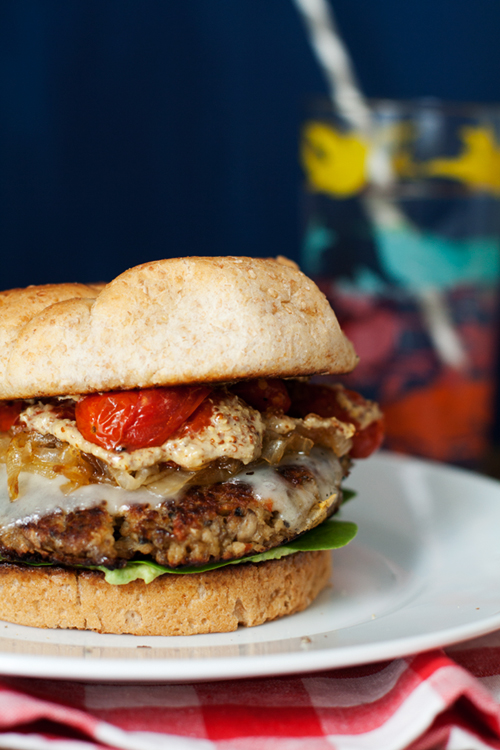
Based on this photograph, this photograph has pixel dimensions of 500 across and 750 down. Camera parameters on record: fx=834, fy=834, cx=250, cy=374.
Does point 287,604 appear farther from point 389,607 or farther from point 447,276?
point 447,276

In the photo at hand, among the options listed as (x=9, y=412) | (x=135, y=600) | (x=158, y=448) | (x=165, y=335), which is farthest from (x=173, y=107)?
(x=135, y=600)

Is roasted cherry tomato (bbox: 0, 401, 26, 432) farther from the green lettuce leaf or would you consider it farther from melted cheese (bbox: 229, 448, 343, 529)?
melted cheese (bbox: 229, 448, 343, 529)

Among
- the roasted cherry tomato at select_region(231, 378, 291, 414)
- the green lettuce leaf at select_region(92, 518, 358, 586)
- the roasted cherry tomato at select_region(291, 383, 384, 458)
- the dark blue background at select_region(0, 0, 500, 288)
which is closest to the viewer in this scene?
the green lettuce leaf at select_region(92, 518, 358, 586)

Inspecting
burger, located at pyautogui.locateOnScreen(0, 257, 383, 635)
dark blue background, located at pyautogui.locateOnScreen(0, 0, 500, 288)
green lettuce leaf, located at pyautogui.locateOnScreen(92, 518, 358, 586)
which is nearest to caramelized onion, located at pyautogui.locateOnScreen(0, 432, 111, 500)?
burger, located at pyautogui.locateOnScreen(0, 257, 383, 635)

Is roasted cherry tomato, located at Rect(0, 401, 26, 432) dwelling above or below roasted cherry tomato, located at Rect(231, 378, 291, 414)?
below

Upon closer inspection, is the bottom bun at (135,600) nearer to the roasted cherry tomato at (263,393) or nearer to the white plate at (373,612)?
the white plate at (373,612)

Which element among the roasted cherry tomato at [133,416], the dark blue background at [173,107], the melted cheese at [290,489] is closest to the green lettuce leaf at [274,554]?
the melted cheese at [290,489]

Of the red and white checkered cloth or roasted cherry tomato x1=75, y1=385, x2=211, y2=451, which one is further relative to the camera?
roasted cherry tomato x1=75, y1=385, x2=211, y2=451

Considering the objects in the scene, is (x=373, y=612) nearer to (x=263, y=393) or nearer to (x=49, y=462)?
(x=263, y=393)
